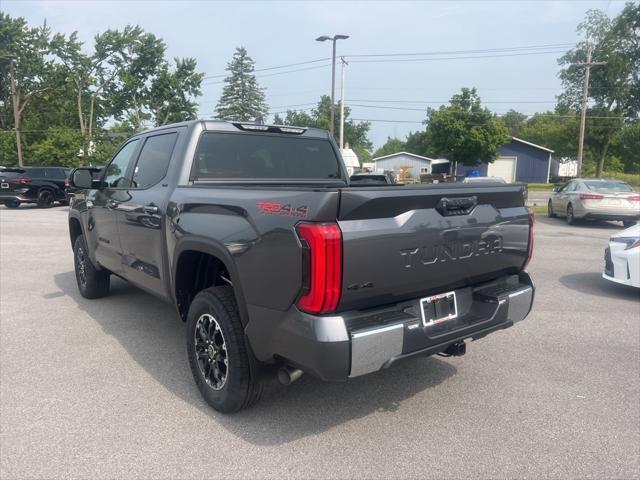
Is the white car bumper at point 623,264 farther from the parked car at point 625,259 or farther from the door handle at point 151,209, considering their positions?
the door handle at point 151,209

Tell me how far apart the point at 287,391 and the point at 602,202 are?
13362 millimetres

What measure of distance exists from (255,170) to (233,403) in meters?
1.98

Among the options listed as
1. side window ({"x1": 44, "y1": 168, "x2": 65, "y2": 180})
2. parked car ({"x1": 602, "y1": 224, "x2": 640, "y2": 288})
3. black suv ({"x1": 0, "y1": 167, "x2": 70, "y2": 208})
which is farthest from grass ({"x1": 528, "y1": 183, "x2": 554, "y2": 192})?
parked car ({"x1": 602, "y1": 224, "x2": 640, "y2": 288})

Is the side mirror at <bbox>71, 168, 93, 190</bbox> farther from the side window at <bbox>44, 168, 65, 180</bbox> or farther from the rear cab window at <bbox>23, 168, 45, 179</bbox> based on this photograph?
the side window at <bbox>44, 168, 65, 180</bbox>

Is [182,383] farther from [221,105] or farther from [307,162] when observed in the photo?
[221,105]

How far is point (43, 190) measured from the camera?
66.2 ft

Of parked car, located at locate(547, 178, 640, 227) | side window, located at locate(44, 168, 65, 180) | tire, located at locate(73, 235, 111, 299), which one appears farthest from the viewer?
side window, located at locate(44, 168, 65, 180)

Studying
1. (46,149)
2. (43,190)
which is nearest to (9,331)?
(43,190)

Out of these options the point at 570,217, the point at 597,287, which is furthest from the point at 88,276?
the point at 570,217

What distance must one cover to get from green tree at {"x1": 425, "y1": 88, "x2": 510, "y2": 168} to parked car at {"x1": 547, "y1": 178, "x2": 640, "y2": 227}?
107 ft

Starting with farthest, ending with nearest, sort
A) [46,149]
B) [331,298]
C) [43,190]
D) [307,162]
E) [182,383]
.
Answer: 1. [46,149]
2. [43,190]
3. [307,162]
4. [182,383]
5. [331,298]

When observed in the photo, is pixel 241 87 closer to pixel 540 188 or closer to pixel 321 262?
pixel 540 188

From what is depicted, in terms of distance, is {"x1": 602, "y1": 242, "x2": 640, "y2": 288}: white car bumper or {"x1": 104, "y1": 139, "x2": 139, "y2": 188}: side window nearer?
{"x1": 104, "y1": 139, "x2": 139, "y2": 188}: side window

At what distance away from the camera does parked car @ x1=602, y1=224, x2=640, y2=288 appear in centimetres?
597
